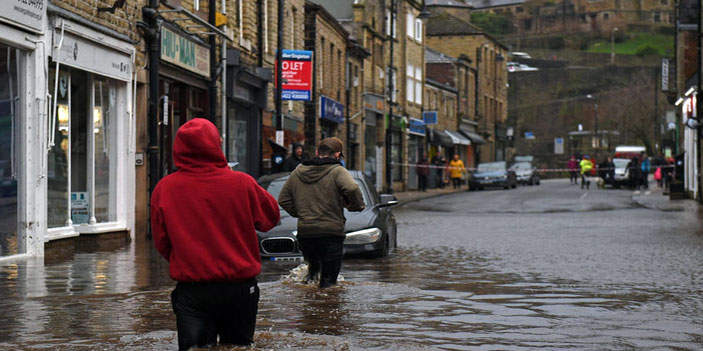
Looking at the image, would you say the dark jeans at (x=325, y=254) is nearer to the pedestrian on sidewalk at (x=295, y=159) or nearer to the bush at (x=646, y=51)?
the pedestrian on sidewalk at (x=295, y=159)

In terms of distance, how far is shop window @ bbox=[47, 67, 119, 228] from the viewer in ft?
55.3

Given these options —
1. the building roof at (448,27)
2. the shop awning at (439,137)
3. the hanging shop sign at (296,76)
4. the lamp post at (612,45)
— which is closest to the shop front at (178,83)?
the hanging shop sign at (296,76)

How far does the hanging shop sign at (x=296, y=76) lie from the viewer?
29734 millimetres

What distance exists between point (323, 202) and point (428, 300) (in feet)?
4.24

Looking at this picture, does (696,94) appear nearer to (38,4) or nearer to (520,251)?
(520,251)

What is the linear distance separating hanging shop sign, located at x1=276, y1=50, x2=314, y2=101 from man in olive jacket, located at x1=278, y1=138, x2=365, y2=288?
1910 cm

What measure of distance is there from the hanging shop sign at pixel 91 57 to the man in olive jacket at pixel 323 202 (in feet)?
21.3

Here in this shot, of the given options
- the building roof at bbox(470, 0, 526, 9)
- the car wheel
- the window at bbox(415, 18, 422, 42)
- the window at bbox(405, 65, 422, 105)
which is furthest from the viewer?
the building roof at bbox(470, 0, 526, 9)

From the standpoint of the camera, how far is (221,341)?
Answer: 6.11 metres

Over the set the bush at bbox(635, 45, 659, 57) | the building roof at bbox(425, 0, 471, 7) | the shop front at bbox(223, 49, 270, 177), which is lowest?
the shop front at bbox(223, 49, 270, 177)

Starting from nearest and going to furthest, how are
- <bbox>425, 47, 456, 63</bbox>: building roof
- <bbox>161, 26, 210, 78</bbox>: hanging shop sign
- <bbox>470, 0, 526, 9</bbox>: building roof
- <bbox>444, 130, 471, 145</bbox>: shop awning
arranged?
1. <bbox>161, 26, 210, 78</bbox>: hanging shop sign
2. <bbox>444, 130, 471, 145</bbox>: shop awning
3. <bbox>425, 47, 456, 63</bbox>: building roof
4. <bbox>470, 0, 526, 9</bbox>: building roof

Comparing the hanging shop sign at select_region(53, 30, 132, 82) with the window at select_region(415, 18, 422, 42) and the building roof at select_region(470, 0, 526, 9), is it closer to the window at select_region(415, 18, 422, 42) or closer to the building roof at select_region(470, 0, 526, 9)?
the window at select_region(415, 18, 422, 42)

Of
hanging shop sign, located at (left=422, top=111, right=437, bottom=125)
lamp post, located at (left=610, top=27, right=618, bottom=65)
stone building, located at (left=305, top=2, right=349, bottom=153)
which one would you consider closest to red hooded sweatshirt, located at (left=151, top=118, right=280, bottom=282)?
stone building, located at (left=305, top=2, right=349, bottom=153)

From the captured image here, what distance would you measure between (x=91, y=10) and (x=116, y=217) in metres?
3.62
